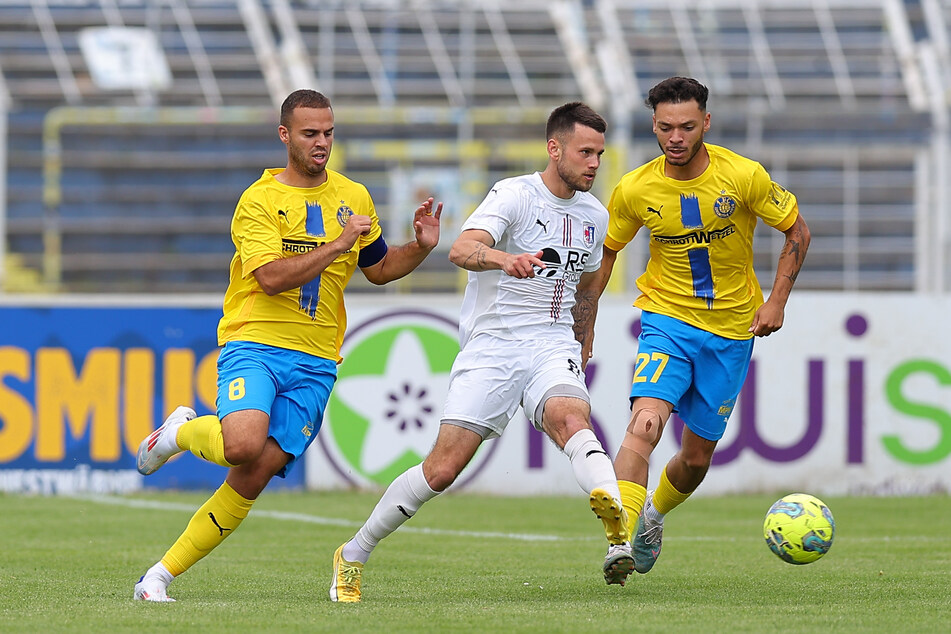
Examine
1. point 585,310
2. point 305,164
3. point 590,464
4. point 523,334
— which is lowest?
point 590,464

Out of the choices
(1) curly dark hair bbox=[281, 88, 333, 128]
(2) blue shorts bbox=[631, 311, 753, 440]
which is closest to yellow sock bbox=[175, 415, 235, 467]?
(1) curly dark hair bbox=[281, 88, 333, 128]

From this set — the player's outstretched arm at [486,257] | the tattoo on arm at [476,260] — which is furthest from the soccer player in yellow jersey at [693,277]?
the tattoo on arm at [476,260]

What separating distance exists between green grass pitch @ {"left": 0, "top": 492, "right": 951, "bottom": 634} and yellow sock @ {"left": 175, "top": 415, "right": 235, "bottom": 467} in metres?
0.63

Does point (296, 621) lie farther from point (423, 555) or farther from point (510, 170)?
point (510, 170)

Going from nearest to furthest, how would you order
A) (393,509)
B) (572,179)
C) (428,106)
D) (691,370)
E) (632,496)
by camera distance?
1. (393,509)
2. (572,179)
3. (632,496)
4. (691,370)
5. (428,106)

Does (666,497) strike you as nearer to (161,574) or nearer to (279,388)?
(279,388)

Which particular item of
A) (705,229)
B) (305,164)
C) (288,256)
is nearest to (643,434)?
(705,229)

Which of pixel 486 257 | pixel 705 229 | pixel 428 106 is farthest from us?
pixel 428 106

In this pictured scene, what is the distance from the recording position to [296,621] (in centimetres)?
556

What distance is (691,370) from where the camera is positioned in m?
7.33

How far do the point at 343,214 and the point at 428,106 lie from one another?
16.1 meters

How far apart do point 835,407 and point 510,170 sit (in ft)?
26.6

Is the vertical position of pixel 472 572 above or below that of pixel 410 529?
above

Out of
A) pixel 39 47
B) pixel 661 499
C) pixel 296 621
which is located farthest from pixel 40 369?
pixel 39 47
